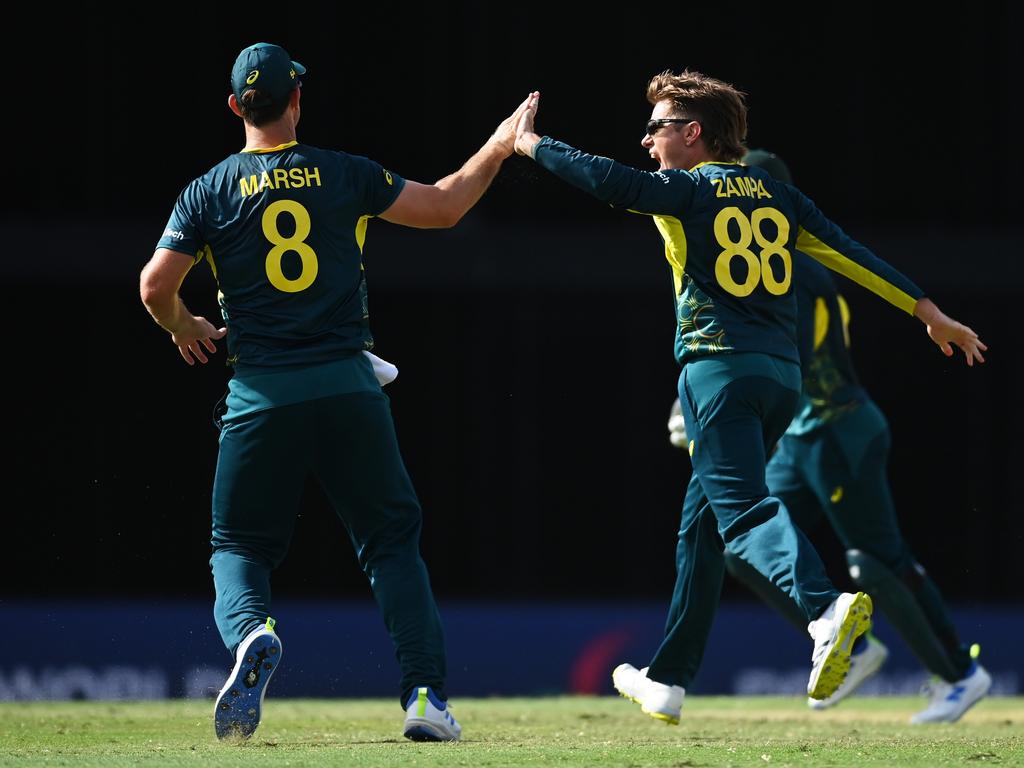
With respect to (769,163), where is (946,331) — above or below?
below

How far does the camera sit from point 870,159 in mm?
11352

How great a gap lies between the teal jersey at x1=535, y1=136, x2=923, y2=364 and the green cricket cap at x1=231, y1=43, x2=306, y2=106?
2.63 feet

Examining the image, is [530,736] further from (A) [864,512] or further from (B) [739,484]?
(A) [864,512]

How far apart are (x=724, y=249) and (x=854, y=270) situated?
0.46 meters

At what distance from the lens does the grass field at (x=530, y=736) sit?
444 cm

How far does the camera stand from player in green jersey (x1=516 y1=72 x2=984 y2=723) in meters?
5.14

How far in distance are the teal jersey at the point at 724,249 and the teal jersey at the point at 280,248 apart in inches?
27.2

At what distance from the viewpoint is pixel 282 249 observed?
16.6 feet

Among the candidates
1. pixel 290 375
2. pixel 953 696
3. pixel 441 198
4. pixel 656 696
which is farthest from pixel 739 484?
pixel 953 696

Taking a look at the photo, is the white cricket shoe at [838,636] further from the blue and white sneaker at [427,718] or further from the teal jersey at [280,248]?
the teal jersey at [280,248]

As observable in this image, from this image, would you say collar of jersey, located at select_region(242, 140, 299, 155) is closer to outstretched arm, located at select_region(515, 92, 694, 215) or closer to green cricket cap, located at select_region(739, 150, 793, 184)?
outstretched arm, located at select_region(515, 92, 694, 215)

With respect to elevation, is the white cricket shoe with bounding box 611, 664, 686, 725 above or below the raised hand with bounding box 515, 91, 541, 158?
below

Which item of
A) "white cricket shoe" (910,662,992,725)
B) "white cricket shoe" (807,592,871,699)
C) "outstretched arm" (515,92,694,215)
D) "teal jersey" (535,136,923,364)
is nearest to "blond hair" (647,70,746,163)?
"teal jersey" (535,136,923,364)

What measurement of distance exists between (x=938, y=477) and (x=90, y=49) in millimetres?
6087
